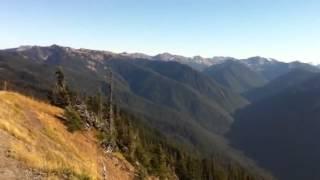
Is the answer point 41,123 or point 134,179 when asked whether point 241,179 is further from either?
point 41,123

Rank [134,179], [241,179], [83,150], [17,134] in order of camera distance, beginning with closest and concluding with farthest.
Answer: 1. [17,134]
2. [83,150]
3. [134,179]
4. [241,179]

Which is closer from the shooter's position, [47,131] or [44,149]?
[44,149]

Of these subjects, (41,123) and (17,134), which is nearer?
(17,134)

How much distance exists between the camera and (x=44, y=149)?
38562 millimetres

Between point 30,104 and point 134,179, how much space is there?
18.0 m

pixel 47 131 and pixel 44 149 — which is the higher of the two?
pixel 44 149

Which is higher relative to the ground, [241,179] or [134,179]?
[134,179]

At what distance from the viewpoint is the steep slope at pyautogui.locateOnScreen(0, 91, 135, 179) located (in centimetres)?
2525

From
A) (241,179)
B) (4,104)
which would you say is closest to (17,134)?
(4,104)

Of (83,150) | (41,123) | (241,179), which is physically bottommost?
(241,179)

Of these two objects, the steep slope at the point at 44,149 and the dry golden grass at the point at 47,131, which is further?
the dry golden grass at the point at 47,131

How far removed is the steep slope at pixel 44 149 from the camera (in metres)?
25.2

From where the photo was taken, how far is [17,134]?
36.9 m

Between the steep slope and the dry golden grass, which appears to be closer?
the steep slope
